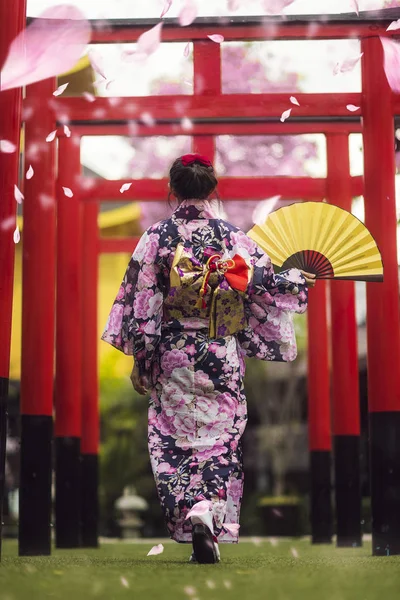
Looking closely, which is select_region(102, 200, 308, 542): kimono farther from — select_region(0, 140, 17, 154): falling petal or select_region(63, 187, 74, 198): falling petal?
select_region(63, 187, 74, 198): falling petal

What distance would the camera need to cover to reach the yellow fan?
16.4ft

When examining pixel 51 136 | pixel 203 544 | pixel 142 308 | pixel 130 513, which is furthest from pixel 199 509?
pixel 130 513

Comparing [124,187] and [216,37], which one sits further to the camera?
[124,187]

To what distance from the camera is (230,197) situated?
7820mm

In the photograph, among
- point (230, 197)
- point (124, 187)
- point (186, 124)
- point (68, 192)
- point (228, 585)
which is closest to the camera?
point (228, 585)

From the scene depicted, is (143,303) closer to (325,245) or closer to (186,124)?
(325,245)

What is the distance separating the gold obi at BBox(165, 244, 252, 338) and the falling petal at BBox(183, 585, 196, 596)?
5.34 ft

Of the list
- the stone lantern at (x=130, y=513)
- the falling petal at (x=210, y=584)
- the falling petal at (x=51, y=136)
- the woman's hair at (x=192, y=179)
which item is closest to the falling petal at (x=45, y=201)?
the falling petal at (x=51, y=136)

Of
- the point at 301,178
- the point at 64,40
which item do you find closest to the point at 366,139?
the point at 64,40

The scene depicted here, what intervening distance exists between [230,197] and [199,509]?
3829mm

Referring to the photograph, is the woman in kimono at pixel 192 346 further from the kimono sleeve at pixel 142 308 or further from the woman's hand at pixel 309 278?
the woman's hand at pixel 309 278

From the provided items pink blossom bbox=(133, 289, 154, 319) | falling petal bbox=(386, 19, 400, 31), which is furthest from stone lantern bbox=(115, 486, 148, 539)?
pink blossom bbox=(133, 289, 154, 319)

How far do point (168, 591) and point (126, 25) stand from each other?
12.5 ft

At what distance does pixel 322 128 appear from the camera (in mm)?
7168
